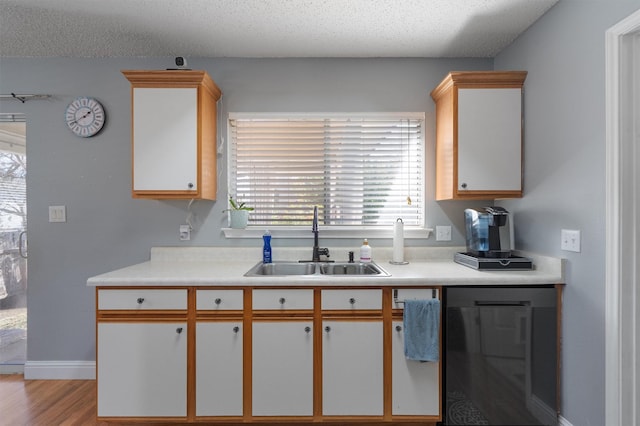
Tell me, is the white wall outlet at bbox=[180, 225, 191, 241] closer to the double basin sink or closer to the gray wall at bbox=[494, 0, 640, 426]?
the double basin sink

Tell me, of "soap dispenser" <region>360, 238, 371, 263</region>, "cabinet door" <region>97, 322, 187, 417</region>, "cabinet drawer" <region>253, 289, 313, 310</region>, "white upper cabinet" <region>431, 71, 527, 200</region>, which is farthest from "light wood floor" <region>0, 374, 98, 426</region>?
"white upper cabinet" <region>431, 71, 527, 200</region>

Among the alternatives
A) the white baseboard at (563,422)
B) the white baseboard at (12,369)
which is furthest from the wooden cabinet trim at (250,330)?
the white baseboard at (12,369)

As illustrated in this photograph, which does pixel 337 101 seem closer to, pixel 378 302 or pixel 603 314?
pixel 378 302

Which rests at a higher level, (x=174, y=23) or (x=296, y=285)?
(x=174, y=23)

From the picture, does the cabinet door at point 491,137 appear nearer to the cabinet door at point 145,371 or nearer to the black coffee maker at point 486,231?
the black coffee maker at point 486,231

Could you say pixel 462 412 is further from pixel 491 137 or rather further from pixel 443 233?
pixel 491 137

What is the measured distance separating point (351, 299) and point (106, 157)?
2163 mm

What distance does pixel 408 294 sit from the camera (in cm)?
181

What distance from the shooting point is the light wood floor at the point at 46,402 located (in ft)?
6.56

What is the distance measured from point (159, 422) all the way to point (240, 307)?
834 mm

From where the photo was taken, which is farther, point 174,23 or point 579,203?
point 174,23

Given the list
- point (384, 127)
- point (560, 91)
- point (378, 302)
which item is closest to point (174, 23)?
point (384, 127)

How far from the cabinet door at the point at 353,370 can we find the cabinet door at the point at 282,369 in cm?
10

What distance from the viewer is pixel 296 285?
179cm
